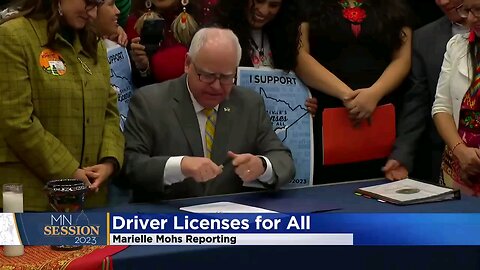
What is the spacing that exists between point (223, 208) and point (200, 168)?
153 mm

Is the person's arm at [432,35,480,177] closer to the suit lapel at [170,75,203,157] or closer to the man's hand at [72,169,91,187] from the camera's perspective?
the suit lapel at [170,75,203,157]

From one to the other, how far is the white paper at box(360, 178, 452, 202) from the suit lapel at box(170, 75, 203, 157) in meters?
0.64

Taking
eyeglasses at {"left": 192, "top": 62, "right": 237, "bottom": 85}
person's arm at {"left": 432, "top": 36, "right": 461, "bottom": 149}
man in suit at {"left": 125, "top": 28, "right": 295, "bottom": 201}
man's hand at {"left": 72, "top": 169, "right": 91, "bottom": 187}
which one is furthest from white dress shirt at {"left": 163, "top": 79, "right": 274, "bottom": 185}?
person's arm at {"left": 432, "top": 36, "right": 461, "bottom": 149}

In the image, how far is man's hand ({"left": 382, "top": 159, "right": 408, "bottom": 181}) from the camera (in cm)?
322

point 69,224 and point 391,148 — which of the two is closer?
point 69,224

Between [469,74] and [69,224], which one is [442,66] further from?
[69,224]

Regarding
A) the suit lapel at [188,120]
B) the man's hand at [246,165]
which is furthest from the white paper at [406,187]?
the suit lapel at [188,120]

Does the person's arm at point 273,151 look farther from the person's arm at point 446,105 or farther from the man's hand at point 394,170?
the person's arm at point 446,105

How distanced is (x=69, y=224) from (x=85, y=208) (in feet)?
1.16

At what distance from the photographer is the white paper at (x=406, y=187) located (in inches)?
108

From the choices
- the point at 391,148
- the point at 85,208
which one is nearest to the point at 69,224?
the point at 85,208

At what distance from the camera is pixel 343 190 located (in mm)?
2908

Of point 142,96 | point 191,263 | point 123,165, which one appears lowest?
point 191,263

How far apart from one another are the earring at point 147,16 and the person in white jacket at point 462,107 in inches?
47.0
